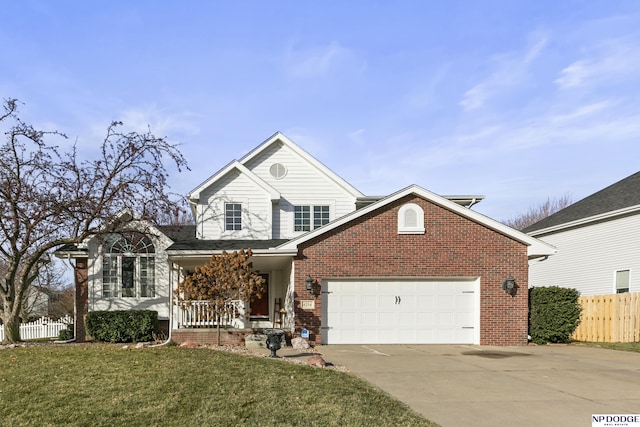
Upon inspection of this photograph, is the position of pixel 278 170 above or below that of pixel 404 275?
above

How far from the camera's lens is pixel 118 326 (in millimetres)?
15500

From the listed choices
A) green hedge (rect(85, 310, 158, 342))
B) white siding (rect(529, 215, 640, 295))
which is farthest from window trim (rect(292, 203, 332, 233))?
white siding (rect(529, 215, 640, 295))

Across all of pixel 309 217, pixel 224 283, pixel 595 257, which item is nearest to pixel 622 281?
pixel 595 257

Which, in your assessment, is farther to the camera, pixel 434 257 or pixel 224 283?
pixel 434 257

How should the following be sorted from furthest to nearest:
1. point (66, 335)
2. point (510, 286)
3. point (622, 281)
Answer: point (622, 281)
point (66, 335)
point (510, 286)

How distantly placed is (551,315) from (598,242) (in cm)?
747

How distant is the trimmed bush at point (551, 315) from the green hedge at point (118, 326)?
492 inches

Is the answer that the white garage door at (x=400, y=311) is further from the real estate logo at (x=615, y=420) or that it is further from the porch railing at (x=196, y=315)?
the real estate logo at (x=615, y=420)

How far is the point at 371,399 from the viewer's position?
741cm

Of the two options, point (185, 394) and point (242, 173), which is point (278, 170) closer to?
point (242, 173)

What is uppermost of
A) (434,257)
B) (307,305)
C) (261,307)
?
(434,257)

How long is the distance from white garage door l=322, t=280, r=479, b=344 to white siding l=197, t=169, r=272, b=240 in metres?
4.54

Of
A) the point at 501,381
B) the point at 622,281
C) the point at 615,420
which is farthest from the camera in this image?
the point at 622,281

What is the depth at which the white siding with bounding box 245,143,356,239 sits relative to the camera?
19.2m
